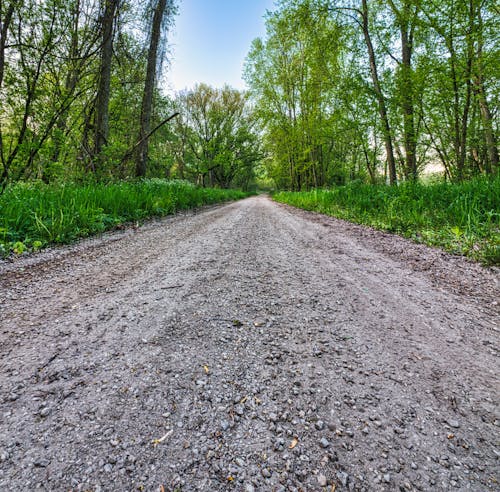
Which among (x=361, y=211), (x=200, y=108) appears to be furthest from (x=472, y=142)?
(x=200, y=108)

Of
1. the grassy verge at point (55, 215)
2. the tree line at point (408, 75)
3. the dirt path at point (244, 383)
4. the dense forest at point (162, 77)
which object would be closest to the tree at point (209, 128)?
the dense forest at point (162, 77)

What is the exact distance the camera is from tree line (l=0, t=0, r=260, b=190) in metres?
3.66

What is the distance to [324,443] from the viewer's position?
64 centimetres

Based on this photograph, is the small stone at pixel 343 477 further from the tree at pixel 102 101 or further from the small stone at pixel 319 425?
the tree at pixel 102 101

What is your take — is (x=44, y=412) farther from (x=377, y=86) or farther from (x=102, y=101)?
(x=377, y=86)

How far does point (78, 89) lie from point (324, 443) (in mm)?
8427

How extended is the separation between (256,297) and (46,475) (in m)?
1.06

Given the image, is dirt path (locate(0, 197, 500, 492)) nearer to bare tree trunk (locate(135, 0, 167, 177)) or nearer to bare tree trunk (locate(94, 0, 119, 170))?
bare tree trunk (locate(94, 0, 119, 170))

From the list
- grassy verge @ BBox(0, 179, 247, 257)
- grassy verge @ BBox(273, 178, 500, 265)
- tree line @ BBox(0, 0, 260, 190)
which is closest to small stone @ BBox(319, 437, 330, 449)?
grassy verge @ BBox(273, 178, 500, 265)

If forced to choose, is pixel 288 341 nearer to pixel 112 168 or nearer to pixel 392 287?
pixel 392 287

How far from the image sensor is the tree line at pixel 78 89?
3.66 metres

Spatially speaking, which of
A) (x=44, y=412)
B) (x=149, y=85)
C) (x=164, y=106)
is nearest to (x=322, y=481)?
(x=44, y=412)

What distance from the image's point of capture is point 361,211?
5.06 meters

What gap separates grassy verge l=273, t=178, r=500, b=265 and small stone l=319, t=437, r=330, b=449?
88.6 inches
